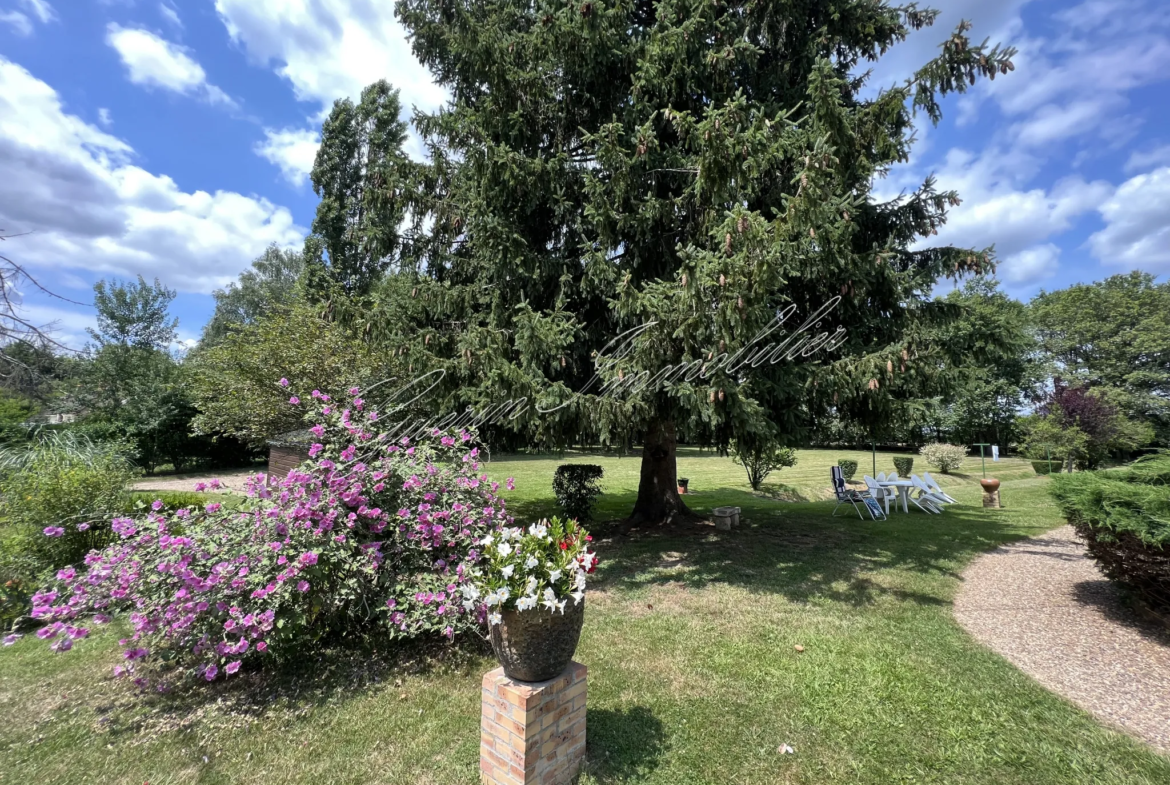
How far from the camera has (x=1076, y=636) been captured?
435cm

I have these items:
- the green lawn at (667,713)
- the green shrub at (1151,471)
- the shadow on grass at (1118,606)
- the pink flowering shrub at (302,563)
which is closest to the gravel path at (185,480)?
the pink flowering shrub at (302,563)

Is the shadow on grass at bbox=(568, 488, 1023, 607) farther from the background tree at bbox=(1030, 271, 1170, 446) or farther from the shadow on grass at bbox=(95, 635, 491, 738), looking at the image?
the background tree at bbox=(1030, 271, 1170, 446)

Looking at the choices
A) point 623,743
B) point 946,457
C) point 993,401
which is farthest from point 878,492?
point 993,401

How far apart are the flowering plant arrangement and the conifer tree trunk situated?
20.4 ft

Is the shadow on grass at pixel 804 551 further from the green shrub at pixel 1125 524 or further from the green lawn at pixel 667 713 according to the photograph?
the green shrub at pixel 1125 524

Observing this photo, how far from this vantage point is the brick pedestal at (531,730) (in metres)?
2.29

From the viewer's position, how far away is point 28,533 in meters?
4.91

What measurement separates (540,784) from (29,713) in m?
3.49

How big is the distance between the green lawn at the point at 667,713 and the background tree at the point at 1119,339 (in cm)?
3255

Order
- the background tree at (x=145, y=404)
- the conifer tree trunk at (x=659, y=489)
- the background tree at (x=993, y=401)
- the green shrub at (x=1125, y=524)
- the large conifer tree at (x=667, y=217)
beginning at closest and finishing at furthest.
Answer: the green shrub at (x=1125, y=524)
the large conifer tree at (x=667, y=217)
the conifer tree trunk at (x=659, y=489)
the background tree at (x=145, y=404)
the background tree at (x=993, y=401)

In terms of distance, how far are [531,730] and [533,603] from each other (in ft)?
1.97

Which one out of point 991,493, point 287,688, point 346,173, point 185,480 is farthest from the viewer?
point 346,173

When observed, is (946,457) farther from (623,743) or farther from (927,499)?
(623,743)

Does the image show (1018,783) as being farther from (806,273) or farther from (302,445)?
(302,445)
